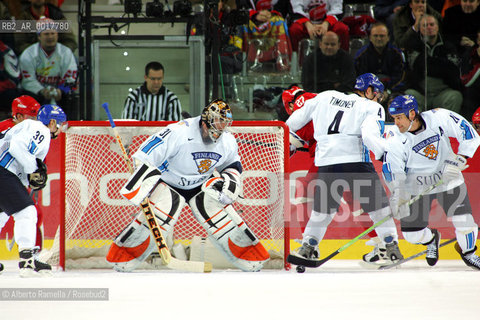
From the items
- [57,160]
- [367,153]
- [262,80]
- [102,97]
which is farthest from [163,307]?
[262,80]

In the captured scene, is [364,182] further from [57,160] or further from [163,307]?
[57,160]

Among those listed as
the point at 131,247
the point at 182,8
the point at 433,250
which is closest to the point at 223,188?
the point at 131,247

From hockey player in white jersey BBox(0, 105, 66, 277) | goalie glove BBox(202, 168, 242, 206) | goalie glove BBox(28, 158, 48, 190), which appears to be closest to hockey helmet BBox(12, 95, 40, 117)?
hockey player in white jersey BBox(0, 105, 66, 277)

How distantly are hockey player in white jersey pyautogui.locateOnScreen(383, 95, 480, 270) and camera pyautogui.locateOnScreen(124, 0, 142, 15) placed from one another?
2202mm

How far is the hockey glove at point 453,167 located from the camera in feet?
14.2

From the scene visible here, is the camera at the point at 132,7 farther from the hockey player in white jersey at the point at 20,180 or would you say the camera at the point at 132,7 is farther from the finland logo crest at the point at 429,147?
the finland logo crest at the point at 429,147

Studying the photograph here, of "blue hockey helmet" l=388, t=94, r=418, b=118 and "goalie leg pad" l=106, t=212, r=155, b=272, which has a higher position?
"blue hockey helmet" l=388, t=94, r=418, b=118

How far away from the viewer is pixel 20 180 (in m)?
4.16

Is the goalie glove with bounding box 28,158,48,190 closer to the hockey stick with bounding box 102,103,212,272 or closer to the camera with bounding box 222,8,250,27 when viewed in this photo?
the hockey stick with bounding box 102,103,212,272

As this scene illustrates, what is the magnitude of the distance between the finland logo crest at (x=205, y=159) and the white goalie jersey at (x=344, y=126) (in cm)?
67

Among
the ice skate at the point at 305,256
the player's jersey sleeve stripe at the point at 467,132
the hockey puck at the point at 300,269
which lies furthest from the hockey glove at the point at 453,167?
the hockey puck at the point at 300,269

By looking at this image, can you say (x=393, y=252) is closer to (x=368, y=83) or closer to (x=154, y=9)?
(x=368, y=83)

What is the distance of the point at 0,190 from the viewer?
13.2 ft

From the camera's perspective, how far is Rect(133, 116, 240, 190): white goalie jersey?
401cm
